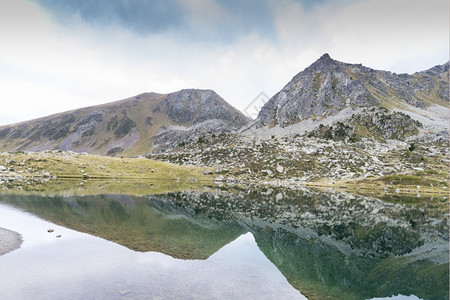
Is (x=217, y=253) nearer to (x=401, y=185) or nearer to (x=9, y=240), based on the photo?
(x=9, y=240)

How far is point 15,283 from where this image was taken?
17.5 metres

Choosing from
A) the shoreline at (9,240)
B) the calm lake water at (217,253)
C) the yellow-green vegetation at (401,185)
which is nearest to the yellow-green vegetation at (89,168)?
the calm lake water at (217,253)

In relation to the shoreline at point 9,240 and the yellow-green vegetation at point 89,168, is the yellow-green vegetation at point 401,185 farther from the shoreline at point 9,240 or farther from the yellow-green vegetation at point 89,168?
the shoreline at point 9,240

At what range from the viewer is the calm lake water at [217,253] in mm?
18528

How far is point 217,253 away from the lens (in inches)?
1053

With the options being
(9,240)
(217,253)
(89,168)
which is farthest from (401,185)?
(89,168)

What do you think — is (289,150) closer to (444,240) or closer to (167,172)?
(167,172)

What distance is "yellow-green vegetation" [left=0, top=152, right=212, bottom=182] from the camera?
3420 inches

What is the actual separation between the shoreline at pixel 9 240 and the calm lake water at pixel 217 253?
66 cm

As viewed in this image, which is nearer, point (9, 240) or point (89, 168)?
point (9, 240)

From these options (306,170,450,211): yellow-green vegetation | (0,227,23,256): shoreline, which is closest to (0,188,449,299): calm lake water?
(0,227,23,256): shoreline

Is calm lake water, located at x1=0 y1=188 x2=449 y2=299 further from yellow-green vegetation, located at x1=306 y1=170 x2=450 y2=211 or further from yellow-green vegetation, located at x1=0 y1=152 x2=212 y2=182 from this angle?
yellow-green vegetation, located at x1=0 y1=152 x2=212 y2=182

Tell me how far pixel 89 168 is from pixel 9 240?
247ft

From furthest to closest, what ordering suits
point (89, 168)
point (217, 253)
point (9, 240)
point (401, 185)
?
point (89, 168)
point (401, 185)
point (217, 253)
point (9, 240)
